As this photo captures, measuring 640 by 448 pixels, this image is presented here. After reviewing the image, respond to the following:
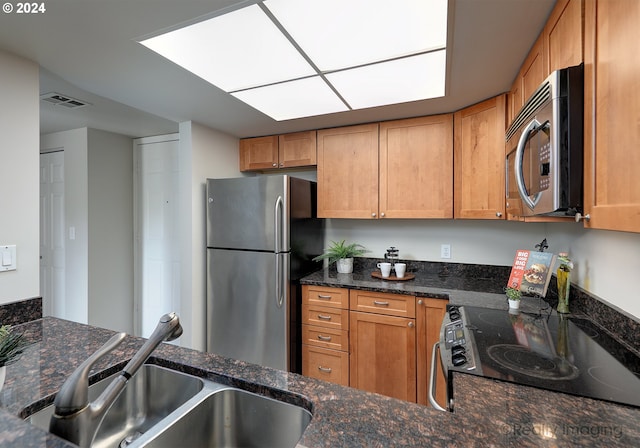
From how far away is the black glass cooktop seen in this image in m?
0.90

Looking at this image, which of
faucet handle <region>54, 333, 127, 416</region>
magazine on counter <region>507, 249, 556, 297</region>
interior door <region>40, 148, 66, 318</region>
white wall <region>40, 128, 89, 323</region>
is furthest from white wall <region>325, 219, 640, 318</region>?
interior door <region>40, 148, 66, 318</region>

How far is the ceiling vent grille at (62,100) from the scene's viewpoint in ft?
6.89

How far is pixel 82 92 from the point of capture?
2.04 meters

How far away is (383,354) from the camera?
2135 mm

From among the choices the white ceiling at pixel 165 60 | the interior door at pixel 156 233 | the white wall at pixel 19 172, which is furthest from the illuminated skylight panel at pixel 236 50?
the interior door at pixel 156 233

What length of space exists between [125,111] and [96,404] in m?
2.44

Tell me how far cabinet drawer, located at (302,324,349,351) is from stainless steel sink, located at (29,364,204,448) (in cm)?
142

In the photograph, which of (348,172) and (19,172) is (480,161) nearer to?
(348,172)

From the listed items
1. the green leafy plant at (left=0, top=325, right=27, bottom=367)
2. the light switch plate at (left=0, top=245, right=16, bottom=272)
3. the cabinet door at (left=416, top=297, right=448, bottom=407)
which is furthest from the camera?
the cabinet door at (left=416, top=297, right=448, bottom=407)

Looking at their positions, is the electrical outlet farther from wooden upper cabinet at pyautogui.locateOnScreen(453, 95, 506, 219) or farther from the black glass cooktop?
the black glass cooktop

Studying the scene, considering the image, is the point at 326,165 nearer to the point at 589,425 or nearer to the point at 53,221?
the point at 589,425

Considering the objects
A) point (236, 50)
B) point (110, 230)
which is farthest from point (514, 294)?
point (110, 230)

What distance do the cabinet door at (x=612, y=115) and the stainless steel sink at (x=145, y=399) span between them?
126cm

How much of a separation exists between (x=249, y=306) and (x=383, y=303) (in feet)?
3.38
